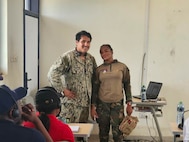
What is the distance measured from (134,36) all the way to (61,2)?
4.33ft

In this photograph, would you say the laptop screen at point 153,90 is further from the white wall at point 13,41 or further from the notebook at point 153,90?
the white wall at point 13,41

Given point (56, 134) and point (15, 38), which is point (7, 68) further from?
point (56, 134)

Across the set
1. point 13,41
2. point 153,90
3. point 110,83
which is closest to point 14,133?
point 110,83

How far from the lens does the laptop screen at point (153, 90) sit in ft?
13.6

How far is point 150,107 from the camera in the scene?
394 centimetres

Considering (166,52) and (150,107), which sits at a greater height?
(166,52)

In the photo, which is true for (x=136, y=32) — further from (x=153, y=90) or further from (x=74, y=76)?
(x=74, y=76)

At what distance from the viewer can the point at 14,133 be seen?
1.12m

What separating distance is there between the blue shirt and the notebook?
3120 millimetres

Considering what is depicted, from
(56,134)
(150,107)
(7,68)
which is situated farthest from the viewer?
(150,107)

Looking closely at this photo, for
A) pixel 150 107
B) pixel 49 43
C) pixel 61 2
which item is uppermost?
pixel 61 2

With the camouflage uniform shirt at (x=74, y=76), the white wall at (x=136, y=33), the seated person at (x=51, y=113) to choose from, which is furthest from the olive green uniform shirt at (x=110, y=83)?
the seated person at (x=51, y=113)

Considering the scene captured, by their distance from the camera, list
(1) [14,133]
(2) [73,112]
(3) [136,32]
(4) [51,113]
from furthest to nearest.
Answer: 1. (3) [136,32]
2. (2) [73,112]
3. (4) [51,113]
4. (1) [14,133]

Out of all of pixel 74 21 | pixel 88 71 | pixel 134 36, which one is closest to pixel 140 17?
pixel 134 36
